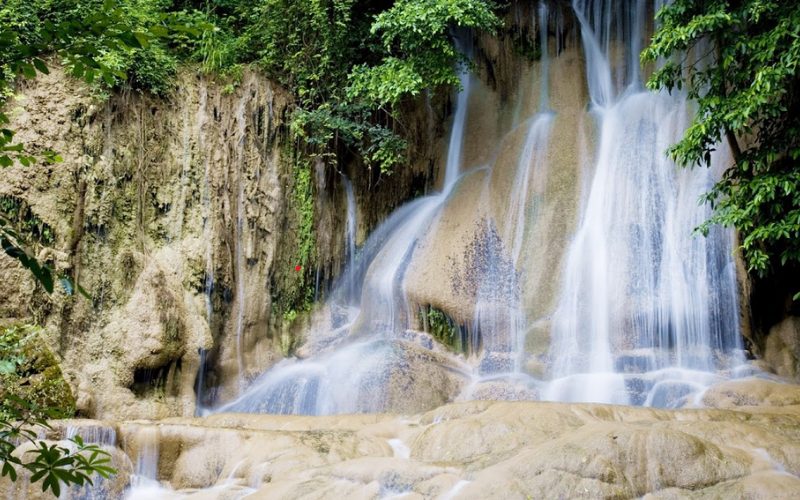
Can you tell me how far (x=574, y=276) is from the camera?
11.6m

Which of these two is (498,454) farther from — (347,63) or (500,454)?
(347,63)

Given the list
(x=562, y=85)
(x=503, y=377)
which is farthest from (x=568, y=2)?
(x=503, y=377)

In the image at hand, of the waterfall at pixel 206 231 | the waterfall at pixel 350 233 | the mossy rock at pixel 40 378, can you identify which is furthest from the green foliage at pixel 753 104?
the mossy rock at pixel 40 378

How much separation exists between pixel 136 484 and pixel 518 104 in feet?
35.1

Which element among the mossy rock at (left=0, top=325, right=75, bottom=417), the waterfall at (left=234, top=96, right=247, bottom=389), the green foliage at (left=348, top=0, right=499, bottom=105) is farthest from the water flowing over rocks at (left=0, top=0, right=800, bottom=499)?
the green foliage at (left=348, top=0, right=499, bottom=105)

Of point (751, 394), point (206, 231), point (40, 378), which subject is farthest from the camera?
point (206, 231)

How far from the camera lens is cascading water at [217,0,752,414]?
33.7ft

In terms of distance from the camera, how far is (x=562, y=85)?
1475 cm

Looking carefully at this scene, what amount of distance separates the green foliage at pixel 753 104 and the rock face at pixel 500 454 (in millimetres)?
2131

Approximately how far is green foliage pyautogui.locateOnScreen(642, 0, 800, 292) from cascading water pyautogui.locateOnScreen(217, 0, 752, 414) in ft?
5.22

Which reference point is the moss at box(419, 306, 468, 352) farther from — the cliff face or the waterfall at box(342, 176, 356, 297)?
the cliff face

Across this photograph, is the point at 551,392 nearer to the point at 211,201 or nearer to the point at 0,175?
the point at 211,201

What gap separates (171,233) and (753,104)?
893 centimetres

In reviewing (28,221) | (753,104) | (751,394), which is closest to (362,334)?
(28,221)
